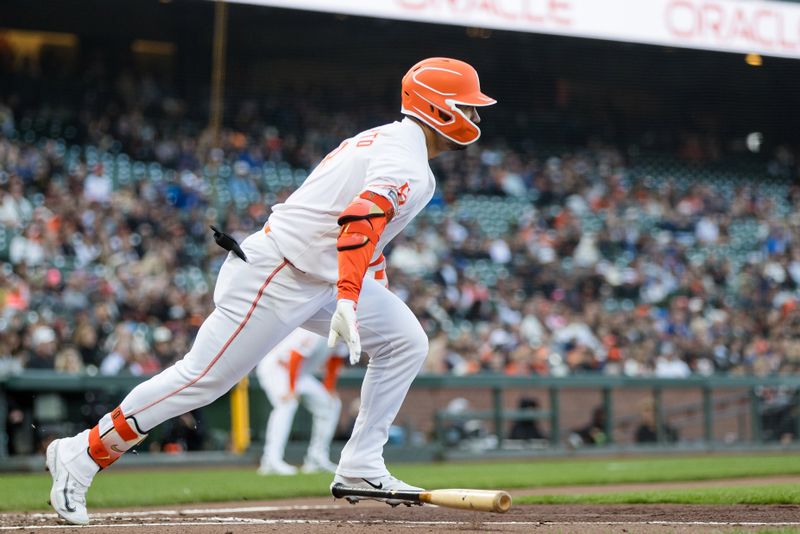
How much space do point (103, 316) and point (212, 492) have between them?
250 inches

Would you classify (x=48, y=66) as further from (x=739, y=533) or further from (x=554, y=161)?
(x=739, y=533)

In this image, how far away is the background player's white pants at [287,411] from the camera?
1071cm

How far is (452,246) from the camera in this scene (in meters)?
19.0

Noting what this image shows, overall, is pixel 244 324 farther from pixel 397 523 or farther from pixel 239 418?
pixel 239 418

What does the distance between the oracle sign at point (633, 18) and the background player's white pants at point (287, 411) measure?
8.09 meters

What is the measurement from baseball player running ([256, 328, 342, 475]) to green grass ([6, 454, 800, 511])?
348 millimetres

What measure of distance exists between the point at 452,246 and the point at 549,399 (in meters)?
5.12

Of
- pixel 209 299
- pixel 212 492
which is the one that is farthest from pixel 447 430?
pixel 212 492

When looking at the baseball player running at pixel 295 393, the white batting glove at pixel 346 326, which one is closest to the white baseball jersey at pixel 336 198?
the white batting glove at pixel 346 326

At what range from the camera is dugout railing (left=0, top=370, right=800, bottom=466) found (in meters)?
11.7

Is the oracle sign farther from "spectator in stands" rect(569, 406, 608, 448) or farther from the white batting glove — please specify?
the white batting glove

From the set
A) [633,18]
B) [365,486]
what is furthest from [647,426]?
[365,486]

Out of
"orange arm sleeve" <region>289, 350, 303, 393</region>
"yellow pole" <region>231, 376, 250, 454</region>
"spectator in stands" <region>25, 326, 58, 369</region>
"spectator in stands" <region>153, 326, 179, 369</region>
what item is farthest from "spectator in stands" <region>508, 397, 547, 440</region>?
"spectator in stands" <region>25, 326, 58, 369</region>

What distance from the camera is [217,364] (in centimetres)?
498
